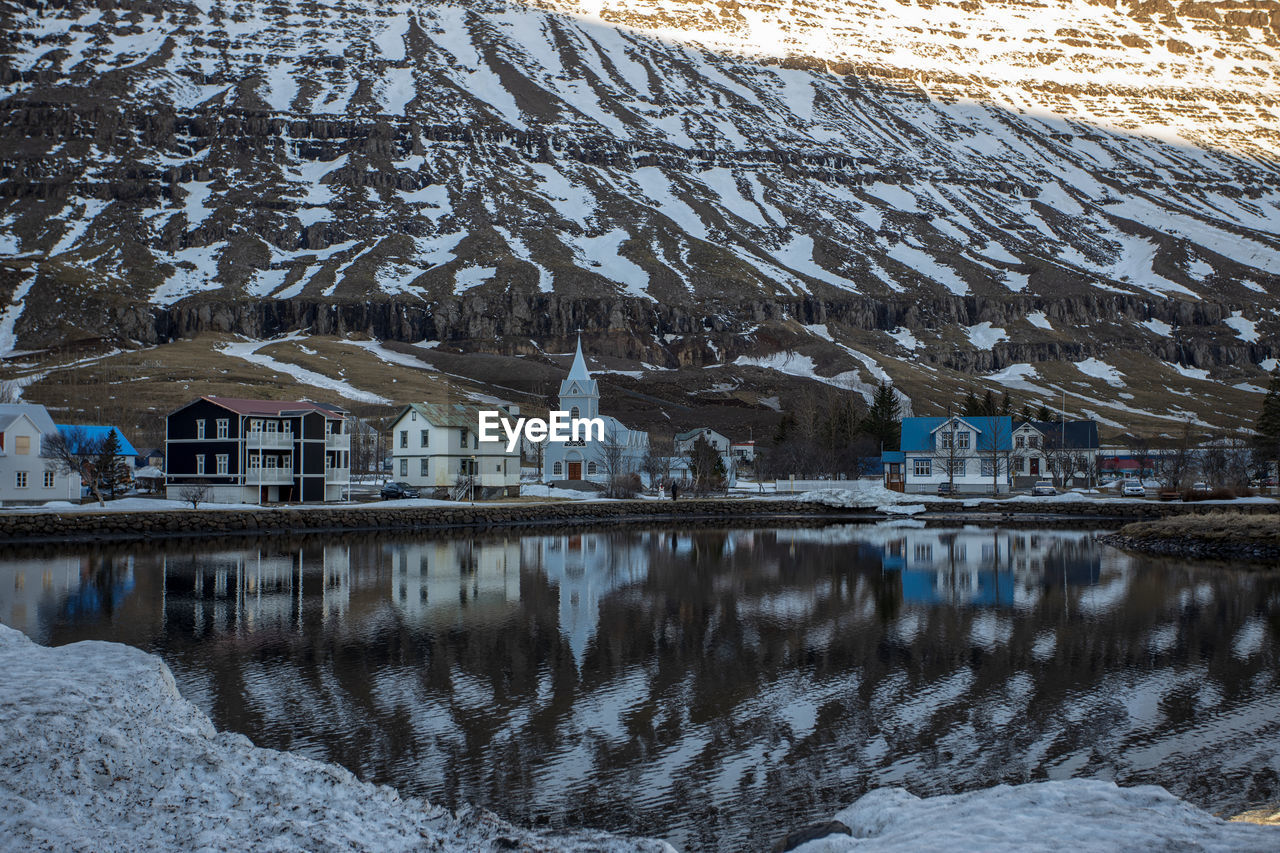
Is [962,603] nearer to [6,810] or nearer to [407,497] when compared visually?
[6,810]

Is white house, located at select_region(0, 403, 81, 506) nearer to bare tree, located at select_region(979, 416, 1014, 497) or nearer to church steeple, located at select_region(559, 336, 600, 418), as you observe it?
church steeple, located at select_region(559, 336, 600, 418)

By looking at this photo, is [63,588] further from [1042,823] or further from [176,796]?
[1042,823]

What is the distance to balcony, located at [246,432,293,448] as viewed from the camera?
60469 mm

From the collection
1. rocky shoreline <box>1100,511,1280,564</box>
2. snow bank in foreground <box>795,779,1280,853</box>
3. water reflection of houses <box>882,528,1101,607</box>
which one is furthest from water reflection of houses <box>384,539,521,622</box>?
rocky shoreline <box>1100,511,1280,564</box>

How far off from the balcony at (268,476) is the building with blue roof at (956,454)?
47.7 m

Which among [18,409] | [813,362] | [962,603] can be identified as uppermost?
[813,362]

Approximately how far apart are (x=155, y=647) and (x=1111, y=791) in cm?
2026

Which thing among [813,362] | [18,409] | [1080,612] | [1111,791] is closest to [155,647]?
[1111,791]

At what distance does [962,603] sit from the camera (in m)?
31.4

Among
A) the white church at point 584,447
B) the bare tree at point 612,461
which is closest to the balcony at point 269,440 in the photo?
the bare tree at point 612,461

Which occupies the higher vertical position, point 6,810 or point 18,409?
point 18,409

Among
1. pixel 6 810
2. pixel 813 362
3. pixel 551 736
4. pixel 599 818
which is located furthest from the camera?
pixel 813 362

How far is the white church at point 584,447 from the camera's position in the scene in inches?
3305

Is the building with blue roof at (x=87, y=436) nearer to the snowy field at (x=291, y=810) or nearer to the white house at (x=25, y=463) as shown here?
the white house at (x=25, y=463)
